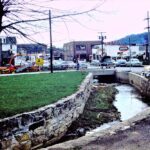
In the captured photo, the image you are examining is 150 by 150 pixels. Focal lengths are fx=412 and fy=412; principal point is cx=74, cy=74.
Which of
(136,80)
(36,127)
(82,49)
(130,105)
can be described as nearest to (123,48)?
(82,49)

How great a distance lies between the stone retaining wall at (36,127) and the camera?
10.9 meters

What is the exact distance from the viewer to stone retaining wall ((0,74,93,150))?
10930 millimetres

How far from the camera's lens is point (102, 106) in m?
22.9

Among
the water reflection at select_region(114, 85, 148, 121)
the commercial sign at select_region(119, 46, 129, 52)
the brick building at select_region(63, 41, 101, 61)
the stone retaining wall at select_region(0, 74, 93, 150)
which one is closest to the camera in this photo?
the stone retaining wall at select_region(0, 74, 93, 150)

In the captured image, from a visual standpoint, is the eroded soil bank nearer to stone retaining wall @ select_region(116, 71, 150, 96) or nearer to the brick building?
stone retaining wall @ select_region(116, 71, 150, 96)

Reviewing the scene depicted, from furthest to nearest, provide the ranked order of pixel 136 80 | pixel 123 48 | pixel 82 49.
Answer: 1. pixel 82 49
2. pixel 123 48
3. pixel 136 80

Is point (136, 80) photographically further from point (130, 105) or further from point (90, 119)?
point (90, 119)

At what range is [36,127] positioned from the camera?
12242 millimetres

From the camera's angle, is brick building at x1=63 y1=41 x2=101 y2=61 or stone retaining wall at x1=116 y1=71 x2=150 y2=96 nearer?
stone retaining wall at x1=116 y1=71 x2=150 y2=96

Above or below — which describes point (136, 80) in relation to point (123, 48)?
below

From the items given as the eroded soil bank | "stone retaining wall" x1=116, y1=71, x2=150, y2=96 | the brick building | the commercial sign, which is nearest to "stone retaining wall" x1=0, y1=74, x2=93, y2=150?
the eroded soil bank

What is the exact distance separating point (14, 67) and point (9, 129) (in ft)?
134

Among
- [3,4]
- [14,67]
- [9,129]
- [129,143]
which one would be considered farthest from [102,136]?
[14,67]

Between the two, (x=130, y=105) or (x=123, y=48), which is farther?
(x=123, y=48)
